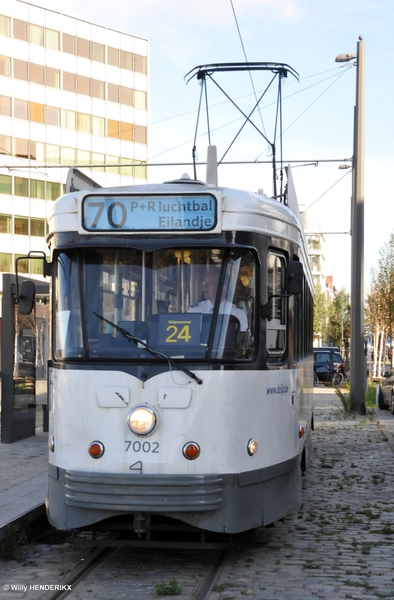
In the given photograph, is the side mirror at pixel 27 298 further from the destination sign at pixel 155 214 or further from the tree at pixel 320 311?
the tree at pixel 320 311

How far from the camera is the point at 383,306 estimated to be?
4744cm

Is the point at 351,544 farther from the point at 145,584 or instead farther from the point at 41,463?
the point at 41,463

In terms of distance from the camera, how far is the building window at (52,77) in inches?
2156

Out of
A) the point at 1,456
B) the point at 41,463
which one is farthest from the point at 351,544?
the point at 1,456

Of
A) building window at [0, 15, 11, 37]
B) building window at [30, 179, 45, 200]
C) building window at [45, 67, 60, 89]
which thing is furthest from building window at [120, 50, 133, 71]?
building window at [30, 179, 45, 200]

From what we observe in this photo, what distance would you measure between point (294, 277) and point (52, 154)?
164 feet

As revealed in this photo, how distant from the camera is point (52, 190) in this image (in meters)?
56.0

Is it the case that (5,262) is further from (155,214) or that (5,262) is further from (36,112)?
(155,214)

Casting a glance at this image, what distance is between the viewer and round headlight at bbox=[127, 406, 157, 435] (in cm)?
670

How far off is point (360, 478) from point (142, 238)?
249 inches

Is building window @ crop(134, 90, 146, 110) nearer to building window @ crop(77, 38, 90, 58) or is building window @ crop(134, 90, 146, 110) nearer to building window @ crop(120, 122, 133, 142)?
building window @ crop(120, 122, 133, 142)

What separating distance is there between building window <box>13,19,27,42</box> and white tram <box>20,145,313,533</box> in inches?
1923

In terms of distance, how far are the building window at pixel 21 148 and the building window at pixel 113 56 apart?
7984mm

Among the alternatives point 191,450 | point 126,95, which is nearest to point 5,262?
point 126,95
